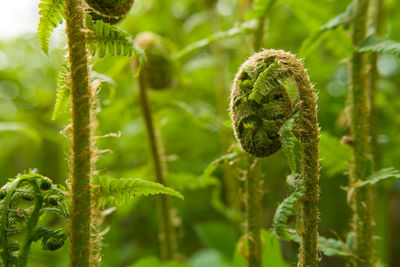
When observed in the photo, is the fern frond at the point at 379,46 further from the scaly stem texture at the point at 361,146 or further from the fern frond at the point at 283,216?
the fern frond at the point at 283,216

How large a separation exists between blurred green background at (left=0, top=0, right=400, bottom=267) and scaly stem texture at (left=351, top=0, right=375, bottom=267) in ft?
0.74

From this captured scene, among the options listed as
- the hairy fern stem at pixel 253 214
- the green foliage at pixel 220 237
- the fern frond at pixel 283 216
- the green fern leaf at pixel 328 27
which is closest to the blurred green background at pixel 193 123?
the green foliage at pixel 220 237

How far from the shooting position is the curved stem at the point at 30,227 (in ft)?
2.83

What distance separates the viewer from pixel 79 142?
0.89 m

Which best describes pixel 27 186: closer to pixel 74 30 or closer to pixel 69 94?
pixel 69 94

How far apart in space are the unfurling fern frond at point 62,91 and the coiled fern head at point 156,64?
764mm

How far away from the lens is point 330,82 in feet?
8.70

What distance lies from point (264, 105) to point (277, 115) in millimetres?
38

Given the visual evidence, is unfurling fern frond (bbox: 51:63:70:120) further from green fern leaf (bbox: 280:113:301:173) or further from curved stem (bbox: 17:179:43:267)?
green fern leaf (bbox: 280:113:301:173)

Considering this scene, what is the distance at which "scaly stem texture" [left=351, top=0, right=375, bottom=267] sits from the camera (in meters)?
1.17

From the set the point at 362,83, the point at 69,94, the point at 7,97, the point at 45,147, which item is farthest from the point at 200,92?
the point at 69,94

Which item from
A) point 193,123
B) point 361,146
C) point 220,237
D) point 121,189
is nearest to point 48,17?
point 121,189

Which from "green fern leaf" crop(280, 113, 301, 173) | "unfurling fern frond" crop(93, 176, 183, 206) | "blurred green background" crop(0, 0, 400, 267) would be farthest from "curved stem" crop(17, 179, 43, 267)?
"blurred green background" crop(0, 0, 400, 267)

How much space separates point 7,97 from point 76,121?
2.81 metres
